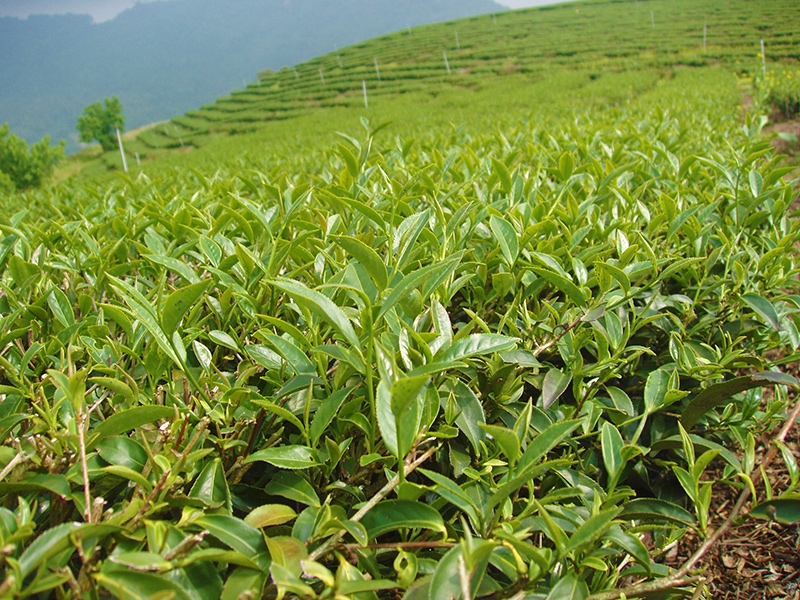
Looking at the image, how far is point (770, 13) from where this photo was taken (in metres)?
31.7

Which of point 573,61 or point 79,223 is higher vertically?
point 573,61

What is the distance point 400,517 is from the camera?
70 cm

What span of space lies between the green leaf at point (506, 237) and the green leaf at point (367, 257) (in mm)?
417

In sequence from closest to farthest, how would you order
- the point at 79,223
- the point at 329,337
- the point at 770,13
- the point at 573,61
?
the point at 329,337
the point at 79,223
the point at 573,61
the point at 770,13

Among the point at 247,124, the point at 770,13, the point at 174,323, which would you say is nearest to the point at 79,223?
the point at 174,323

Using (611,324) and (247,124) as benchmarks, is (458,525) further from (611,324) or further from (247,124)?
(247,124)

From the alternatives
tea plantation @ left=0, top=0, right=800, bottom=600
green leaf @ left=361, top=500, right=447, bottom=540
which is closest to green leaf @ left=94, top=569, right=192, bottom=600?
tea plantation @ left=0, top=0, right=800, bottom=600

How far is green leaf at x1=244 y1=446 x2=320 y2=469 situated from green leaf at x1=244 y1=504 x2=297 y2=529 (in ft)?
0.19

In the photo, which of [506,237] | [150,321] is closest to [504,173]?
[506,237]

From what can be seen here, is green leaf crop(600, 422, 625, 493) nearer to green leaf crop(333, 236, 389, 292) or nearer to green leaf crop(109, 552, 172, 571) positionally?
green leaf crop(333, 236, 389, 292)

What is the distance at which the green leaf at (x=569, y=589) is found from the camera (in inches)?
27.9

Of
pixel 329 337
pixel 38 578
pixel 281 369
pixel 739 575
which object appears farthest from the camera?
pixel 739 575

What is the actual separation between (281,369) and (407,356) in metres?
0.24

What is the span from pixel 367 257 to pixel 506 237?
0.49 m
